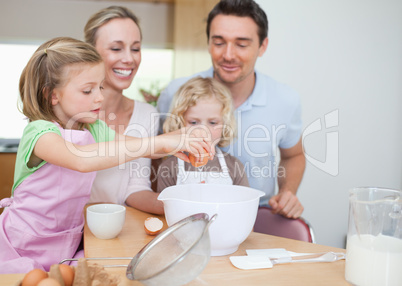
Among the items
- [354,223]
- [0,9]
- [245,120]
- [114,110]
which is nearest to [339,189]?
[245,120]

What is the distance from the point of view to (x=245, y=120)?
1.98 metres

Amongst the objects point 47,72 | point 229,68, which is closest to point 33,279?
point 47,72

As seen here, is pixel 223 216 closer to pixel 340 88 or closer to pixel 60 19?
pixel 340 88

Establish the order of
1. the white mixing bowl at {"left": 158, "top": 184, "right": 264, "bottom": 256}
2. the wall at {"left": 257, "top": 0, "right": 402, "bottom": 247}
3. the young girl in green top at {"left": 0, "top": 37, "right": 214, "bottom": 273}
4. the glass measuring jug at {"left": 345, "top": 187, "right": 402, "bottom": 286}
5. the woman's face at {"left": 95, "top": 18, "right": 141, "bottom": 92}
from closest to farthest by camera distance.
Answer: the glass measuring jug at {"left": 345, "top": 187, "right": 402, "bottom": 286}
the white mixing bowl at {"left": 158, "top": 184, "right": 264, "bottom": 256}
the young girl in green top at {"left": 0, "top": 37, "right": 214, "bottom": 273}
the woman's face at {"left": 95, "top": 18, "right": 141, "bottom": 92}
the wall at {"left": 257, "top": 0, "right": 402, "bottom": 247}

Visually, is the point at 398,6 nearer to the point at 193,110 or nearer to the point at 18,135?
the point at 193,110

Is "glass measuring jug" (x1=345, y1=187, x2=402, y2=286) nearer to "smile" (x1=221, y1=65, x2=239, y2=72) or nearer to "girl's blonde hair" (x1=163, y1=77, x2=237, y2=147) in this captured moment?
"girl's blonde hair" (x1=163, y1=77, x2=237, y2=147)

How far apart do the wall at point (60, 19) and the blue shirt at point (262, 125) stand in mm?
2858

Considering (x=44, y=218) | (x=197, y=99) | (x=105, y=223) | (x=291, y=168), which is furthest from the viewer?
(x=291, y=168)

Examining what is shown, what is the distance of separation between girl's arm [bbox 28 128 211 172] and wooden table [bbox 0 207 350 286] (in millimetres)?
195

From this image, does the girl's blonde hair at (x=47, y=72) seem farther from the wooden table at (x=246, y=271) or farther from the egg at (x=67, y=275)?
the egg at (x=67, y=275)

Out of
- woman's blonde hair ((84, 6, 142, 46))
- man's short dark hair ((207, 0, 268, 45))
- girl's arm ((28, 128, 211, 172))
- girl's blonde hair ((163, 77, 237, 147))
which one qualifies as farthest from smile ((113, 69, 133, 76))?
girl's arm ((28, 128, 211, 172))

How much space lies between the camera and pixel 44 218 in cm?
128

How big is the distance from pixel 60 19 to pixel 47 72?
146 inches

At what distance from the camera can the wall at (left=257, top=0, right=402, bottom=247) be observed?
7.39 feet
